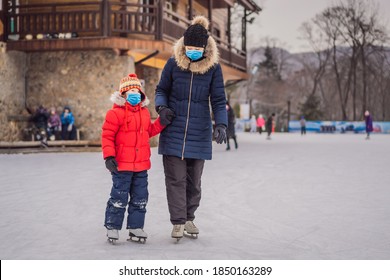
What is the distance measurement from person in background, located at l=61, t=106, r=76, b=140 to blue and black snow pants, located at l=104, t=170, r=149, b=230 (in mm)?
12349

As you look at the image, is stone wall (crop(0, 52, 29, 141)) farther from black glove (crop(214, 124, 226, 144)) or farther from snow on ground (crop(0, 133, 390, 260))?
black glove (crop(214, 124, 226, 144))

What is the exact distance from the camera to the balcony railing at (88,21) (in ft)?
53.3

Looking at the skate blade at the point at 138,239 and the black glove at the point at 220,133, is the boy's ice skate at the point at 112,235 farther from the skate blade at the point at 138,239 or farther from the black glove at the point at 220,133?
the black glove at the point at 220,133

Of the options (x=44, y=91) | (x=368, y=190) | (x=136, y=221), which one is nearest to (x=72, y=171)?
(x=368, y=190)

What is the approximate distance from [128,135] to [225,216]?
6.23 feet

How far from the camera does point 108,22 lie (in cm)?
1625

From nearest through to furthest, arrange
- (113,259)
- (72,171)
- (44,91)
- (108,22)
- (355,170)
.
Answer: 1. (113,259)
2. (72,171)
3. (355,170)
4. (108,22)
5. (44,91)

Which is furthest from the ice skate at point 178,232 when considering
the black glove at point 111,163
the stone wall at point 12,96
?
the stone wall at point 12,96

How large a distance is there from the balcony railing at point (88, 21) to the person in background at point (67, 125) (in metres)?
2.27

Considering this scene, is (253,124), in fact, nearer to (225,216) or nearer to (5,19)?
(5,19)

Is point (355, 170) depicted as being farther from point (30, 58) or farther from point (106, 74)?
point (30, 58)

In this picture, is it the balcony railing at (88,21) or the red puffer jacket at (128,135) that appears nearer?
the red puffer jacket at (128,135)

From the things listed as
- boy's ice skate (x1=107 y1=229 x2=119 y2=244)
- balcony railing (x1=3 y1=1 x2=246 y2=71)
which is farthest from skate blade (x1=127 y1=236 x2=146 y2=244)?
balcony railing (x1=3 y1=1 x2=246 y2=71)

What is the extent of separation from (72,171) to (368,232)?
260 inches
